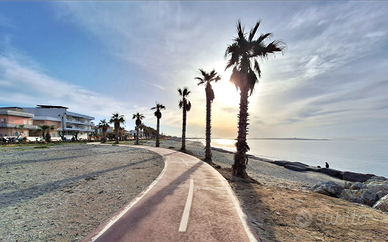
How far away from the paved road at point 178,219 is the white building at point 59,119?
220 ft

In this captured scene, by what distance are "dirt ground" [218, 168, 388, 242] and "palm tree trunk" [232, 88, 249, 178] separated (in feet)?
15.6

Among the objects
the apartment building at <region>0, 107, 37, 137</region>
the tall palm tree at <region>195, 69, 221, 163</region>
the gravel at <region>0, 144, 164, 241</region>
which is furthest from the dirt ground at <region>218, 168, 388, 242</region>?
the apartment building at <region>0, 107, 37, 137</region>

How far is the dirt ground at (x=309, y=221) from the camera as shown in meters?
3.86

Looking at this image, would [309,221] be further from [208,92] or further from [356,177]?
[356,177]

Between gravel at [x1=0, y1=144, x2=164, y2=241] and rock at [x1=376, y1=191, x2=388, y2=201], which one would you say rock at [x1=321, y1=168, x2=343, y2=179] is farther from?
gravel at [x1=0, y1=144, x2=164, y2=241]

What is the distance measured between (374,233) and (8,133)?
64.4 m

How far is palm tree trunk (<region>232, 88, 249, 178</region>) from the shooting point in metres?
11.3

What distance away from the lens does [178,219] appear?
4.41 m

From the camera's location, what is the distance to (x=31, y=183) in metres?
8.19

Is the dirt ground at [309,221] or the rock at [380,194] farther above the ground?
the dirt ground at [309,221]

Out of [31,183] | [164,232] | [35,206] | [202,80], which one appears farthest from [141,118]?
[164,232]

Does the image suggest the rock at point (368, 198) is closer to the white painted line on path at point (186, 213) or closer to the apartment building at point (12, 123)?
the white painted line on path at point (186, 213)

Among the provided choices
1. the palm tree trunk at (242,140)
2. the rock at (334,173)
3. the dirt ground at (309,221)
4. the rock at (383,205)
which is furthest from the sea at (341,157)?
the dirt ground at (309,221)

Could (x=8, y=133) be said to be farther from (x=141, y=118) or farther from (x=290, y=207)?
(x=290, y=207)
